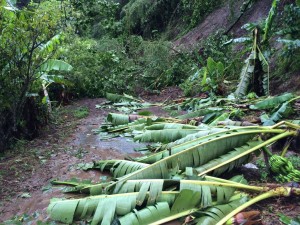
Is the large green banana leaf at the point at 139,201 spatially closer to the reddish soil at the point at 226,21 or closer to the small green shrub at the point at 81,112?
the small green shrub at the point at 81,112

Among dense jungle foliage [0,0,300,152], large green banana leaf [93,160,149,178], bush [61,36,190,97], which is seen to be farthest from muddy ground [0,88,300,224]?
bush [61,36,190,97]

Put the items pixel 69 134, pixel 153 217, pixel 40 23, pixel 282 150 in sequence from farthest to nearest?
1. pixel 69 134
2. pixel 40 23
3. pixel 282 150
4. pixel 153 217

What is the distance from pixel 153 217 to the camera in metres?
3.05

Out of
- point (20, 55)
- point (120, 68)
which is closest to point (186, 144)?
point (20, 55)

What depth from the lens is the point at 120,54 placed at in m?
14.5

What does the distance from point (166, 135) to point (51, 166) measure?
6.23ft

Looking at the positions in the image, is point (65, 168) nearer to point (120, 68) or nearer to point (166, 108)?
point (166, 108)

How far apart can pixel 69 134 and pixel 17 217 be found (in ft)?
11.5

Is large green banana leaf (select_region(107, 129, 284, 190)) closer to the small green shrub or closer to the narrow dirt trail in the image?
the narrow dirt trail

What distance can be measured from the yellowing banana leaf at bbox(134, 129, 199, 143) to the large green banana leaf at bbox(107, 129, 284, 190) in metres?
0.90

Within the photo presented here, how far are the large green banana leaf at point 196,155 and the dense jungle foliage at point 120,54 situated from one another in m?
3.57

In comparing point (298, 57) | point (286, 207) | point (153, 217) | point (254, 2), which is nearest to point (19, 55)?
point (153, 217)

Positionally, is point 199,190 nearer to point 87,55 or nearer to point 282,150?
point 282,150

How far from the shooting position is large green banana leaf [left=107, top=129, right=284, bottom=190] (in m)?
3.72
